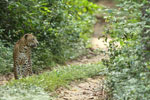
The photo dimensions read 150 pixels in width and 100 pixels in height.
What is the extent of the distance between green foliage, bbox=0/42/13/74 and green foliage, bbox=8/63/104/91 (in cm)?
162

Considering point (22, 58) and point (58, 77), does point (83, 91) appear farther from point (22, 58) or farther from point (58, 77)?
point (22, 58)

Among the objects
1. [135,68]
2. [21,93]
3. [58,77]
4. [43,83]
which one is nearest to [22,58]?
[58,77]

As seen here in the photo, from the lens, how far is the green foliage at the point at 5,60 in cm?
943

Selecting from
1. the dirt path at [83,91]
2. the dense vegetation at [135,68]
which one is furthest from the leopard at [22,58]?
the dense vegetation at [135,68]

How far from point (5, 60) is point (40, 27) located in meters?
1.95

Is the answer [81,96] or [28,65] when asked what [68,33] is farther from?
[81,96]

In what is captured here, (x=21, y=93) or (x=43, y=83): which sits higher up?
(x=21, y=93)

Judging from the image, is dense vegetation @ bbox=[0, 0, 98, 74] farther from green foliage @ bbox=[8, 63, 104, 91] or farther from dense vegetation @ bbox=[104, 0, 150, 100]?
dense vegetation @ bbox=[104, 0, 150, 100]

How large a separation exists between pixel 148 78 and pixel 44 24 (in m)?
6.68

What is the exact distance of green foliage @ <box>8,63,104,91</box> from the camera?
698 cm

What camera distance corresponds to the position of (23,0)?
35.0ft

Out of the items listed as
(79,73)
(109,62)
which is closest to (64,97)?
(109,62)

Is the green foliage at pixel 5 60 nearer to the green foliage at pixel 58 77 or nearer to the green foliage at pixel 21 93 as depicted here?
the green foliage at pixel 58 77

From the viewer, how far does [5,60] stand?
32.1 feet
